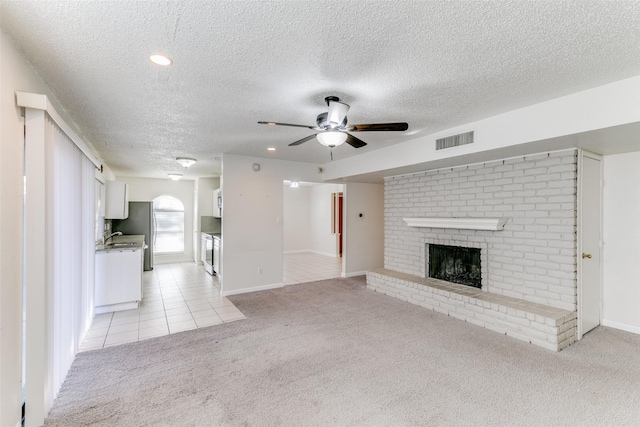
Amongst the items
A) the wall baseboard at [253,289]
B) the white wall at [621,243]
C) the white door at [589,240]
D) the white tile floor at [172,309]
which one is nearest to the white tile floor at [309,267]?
the white tile floor at [172,309]

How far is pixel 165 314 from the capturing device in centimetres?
412

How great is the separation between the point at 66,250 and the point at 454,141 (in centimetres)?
425

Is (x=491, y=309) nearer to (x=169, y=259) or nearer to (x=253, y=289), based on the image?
(x=253, y=289)

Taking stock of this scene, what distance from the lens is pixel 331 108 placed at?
2594mm

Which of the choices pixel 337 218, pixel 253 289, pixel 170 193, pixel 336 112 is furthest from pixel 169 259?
pixel 336 112

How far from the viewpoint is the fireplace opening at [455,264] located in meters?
4.29

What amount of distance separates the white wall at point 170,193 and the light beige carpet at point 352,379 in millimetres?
5570

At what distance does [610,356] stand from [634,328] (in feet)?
3.62

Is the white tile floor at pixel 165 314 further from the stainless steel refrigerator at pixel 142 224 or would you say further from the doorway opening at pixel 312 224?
the doorway opening at pixel 312 224

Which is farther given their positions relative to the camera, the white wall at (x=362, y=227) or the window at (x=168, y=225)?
the window at (x=168, y=225)

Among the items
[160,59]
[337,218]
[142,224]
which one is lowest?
[142,224]

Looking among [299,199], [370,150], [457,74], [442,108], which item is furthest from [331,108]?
[299,199]

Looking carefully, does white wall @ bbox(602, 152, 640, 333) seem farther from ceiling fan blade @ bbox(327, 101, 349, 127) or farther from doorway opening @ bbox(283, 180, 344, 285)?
doorway opening @ bbox(283, 180, 344, 285)

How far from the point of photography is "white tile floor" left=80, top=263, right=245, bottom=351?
3.43 m
